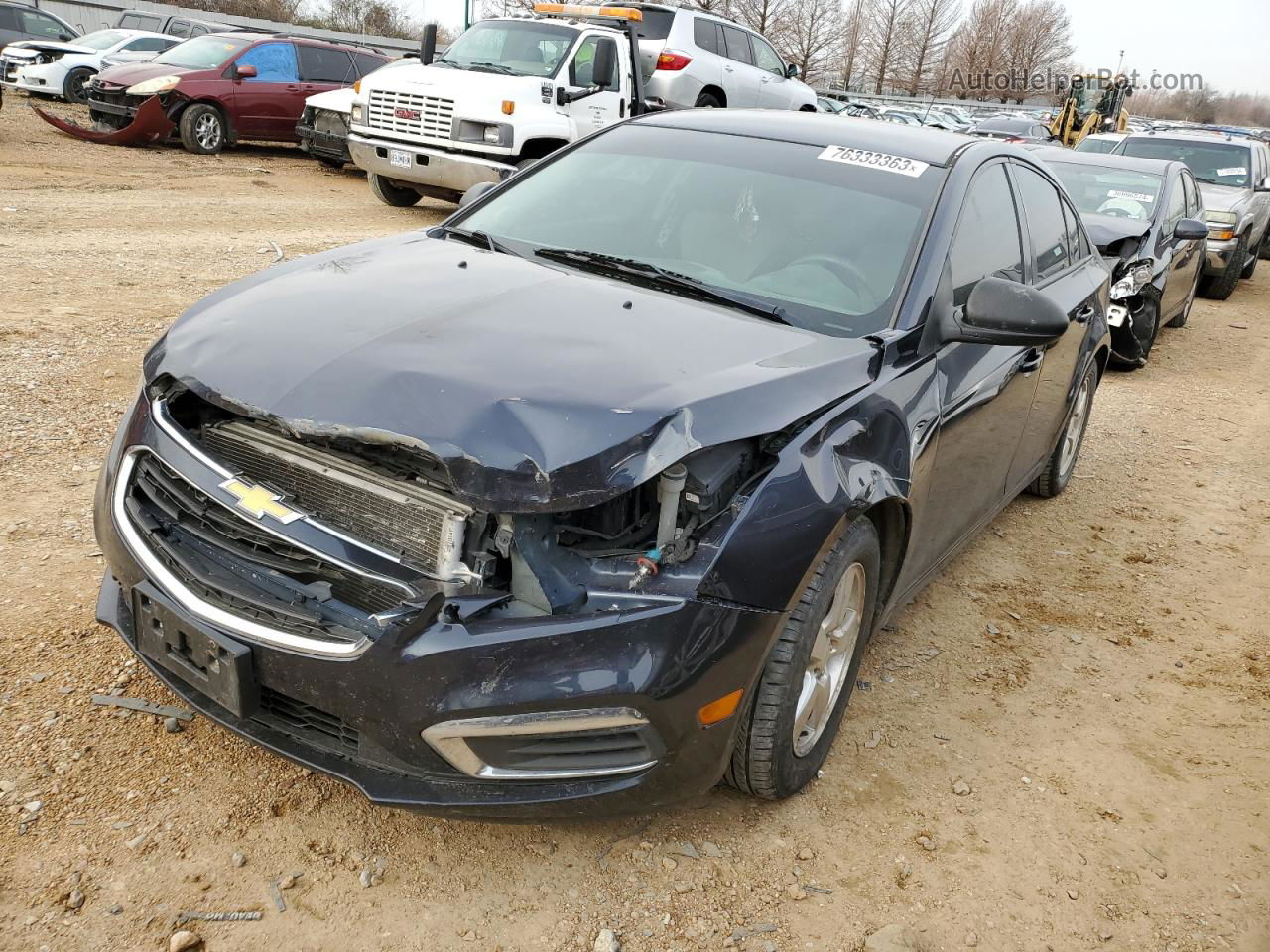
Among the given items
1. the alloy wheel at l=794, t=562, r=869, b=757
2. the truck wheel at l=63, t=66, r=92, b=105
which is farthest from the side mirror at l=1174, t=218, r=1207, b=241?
the truck wheel at l=63, t=66, r=92, b=105

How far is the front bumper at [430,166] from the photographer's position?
413 inches

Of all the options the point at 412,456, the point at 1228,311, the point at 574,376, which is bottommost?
the point at 1228,311

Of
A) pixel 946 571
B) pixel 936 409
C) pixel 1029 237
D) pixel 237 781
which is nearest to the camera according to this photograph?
pixel 237 781

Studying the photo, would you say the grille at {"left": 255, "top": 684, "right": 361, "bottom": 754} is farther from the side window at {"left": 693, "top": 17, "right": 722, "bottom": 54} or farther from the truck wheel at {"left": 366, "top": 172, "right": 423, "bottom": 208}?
the side window at {"left": 693, "top": 17, "right": 722, "bottom": 54}

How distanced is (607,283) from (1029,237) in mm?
1896

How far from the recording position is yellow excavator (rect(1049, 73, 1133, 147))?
72.3ft

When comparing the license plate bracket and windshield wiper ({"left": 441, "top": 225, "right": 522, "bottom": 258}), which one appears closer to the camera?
the license plate bracket

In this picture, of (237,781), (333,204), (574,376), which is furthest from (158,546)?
(333,204)

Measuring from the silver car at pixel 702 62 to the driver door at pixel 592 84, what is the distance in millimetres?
691

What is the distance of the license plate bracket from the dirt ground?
1.29ft

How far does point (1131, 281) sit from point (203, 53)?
41.2ft

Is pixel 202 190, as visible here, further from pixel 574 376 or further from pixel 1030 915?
pixel 1030 915

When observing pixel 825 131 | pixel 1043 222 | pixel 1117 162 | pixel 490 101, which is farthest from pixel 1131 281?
pixel 490 101

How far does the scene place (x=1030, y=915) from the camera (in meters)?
2.52
